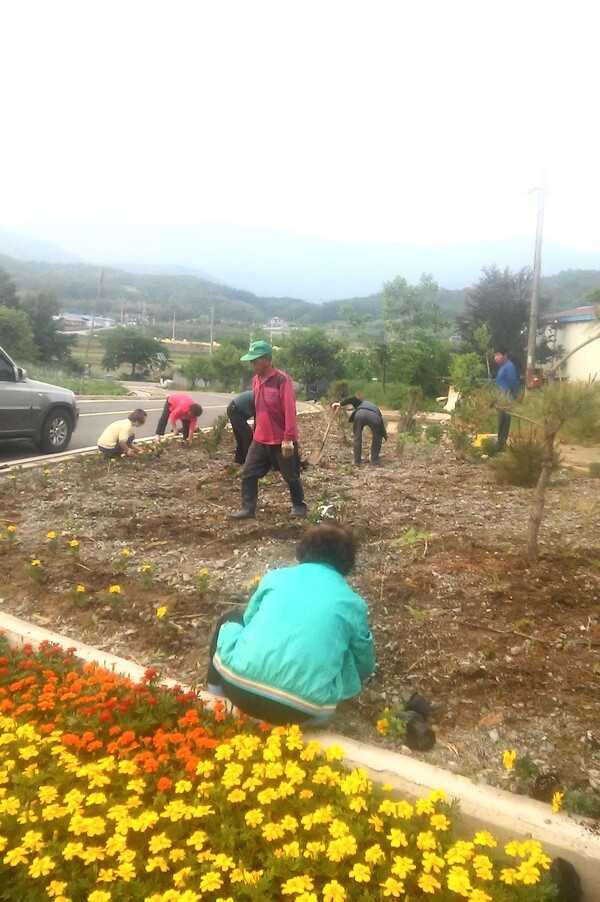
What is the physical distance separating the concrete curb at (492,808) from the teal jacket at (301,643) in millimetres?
260

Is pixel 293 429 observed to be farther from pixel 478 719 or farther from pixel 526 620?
pixel 478 719

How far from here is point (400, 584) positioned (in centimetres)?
466

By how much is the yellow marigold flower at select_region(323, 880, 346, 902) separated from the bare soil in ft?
3.25

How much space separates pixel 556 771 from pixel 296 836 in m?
1.12

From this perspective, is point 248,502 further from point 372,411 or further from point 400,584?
point 372,411

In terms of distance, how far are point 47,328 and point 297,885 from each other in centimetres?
6748

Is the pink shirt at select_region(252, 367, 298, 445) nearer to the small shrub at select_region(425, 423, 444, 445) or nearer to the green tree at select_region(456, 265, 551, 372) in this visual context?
the small shrub at select_region(425, 423, 444, 445)

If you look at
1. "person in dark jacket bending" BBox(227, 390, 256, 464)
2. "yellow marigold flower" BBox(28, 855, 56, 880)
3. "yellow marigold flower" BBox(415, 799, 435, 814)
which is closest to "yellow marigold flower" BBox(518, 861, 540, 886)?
"yellow marigold flower" BBox(415, 799, 435, 814)

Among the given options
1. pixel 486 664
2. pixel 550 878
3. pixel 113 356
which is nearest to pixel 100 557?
pixel 486 664

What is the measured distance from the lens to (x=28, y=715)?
3.09 m

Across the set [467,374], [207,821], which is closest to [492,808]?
[207,821]

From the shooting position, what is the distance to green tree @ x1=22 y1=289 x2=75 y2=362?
63906 mm

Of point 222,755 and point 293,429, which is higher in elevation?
point 293,429

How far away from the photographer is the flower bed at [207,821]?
87.0 inches
